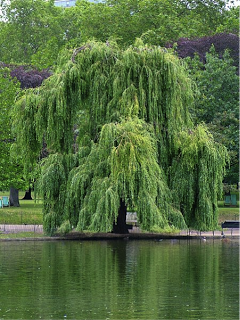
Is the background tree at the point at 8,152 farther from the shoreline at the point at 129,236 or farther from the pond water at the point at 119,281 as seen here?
the pond water at the point at 119,281

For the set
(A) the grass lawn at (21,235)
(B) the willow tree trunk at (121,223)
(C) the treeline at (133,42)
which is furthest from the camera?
(C) the treeline at (133,42)

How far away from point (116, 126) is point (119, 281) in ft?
46.6

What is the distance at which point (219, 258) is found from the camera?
118ft

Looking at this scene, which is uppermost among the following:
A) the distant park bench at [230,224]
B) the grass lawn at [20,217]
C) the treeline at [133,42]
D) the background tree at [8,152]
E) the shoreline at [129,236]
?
the treeline at [133,42]

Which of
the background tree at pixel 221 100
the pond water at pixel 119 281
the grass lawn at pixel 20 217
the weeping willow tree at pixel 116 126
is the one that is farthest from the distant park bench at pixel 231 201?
the pond water at pixel 119 281

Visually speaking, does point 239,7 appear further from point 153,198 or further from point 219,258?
point 219,258

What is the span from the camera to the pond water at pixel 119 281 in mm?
22984

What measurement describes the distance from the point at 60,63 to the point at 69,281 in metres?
20.0

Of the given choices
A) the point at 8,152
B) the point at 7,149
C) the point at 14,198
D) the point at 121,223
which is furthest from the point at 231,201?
the point at 121,223

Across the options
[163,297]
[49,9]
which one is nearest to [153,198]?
[163,297]

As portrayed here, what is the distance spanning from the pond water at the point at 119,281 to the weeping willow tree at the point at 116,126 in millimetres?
2465

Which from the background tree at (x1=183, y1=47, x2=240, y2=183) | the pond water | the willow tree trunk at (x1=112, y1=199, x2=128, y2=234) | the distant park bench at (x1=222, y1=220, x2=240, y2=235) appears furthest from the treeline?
the pond water

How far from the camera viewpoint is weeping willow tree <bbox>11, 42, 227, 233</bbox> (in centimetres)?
4262

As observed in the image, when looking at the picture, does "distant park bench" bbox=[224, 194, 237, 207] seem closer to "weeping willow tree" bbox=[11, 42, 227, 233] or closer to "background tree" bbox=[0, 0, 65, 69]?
"weeping willow tree" bbox=[11, 42, 227, 233]
